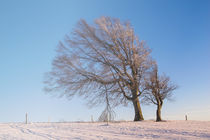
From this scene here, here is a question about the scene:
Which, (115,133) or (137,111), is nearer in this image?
(115,133)

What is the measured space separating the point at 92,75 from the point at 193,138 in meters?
12.6

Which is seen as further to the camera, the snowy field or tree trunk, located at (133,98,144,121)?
tree trunk, located at (133,98,144,121)

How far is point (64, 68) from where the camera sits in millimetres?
20156

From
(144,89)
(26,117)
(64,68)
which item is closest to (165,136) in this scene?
(144,89)

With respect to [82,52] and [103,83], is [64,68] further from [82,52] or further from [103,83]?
[103,83]

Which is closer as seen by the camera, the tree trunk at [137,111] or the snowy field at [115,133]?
the snowy field at [115,133]

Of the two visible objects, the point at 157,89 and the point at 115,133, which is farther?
the point at 157,89

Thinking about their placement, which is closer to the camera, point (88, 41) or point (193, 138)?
point (193, 138)

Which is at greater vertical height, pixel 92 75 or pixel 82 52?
pixel 82 52

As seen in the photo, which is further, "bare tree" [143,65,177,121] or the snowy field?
"bare tree" [143,65,177,121]

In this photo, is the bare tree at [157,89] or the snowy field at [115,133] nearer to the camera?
the snowy field at [115,133]

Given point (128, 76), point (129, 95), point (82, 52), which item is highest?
point (82, 52)

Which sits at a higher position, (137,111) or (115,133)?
(137,111)

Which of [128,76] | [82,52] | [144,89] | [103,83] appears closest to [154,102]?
[144,89]
